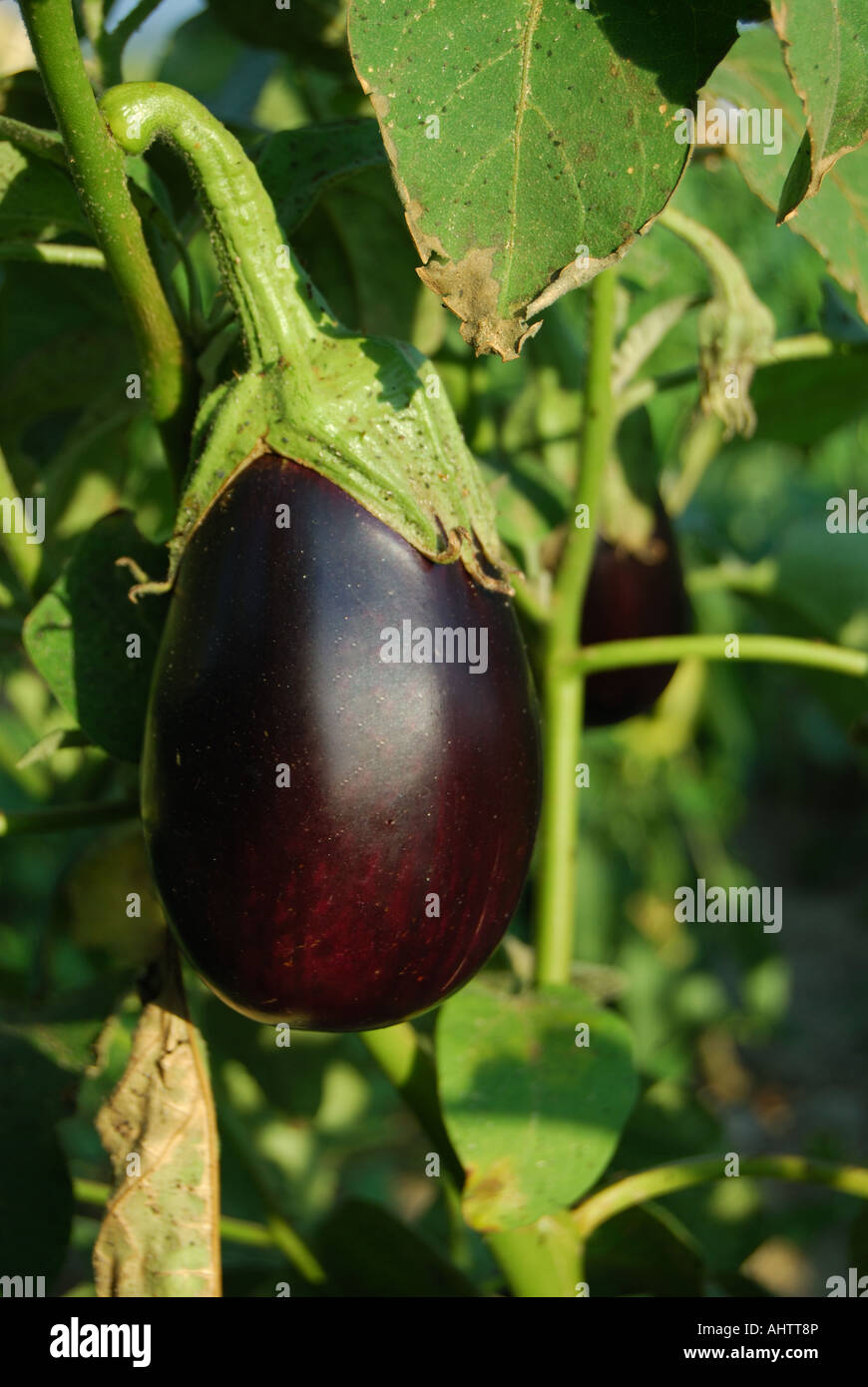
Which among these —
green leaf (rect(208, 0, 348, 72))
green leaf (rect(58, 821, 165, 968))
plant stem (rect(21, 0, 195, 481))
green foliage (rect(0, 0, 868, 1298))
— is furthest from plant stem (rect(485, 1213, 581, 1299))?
green leaf (rect(208, 0, 348, 72))

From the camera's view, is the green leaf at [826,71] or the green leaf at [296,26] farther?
the green leaf at [296,26]

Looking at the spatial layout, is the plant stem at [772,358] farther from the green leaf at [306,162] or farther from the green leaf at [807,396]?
the green leaf at [306,162]

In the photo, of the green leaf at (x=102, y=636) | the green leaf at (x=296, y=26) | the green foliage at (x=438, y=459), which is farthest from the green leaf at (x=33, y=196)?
the green leaf at (x=296, y=26)

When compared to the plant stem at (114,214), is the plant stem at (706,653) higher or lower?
lower

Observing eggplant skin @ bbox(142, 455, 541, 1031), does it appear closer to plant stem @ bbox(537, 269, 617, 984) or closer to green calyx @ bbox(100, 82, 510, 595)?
green calyx @ bbox(100, 82, 510, 595)

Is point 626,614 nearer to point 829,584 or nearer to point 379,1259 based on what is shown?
point 829,584

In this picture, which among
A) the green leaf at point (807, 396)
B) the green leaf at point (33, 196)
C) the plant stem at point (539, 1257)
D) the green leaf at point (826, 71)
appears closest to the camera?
the green leaf at point (826, 71)
